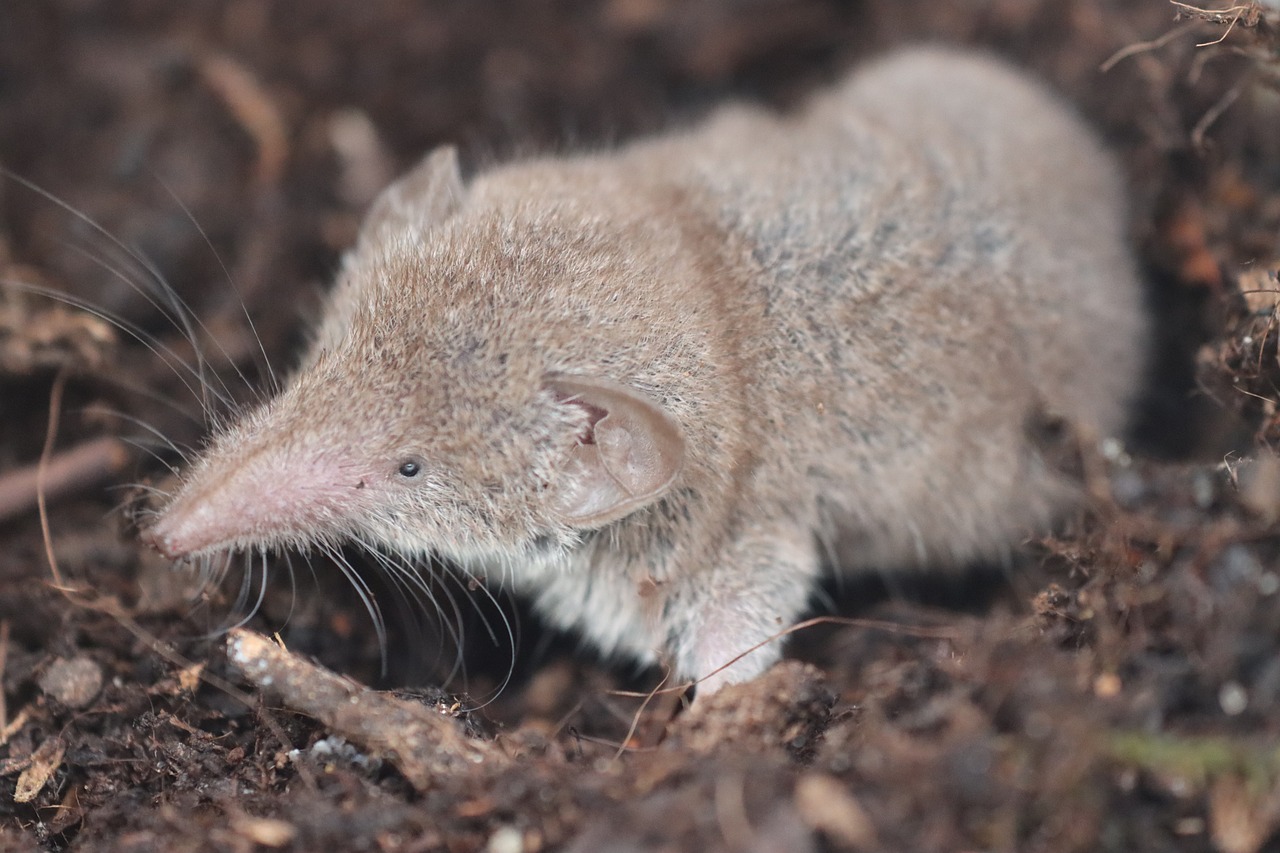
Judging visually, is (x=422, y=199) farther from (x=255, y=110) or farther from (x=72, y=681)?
(x=72, y=681)

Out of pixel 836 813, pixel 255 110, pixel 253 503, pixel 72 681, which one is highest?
pixel 255 110

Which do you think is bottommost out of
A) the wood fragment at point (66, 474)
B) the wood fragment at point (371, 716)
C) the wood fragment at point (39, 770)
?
the wood fragment at point (39, 770)

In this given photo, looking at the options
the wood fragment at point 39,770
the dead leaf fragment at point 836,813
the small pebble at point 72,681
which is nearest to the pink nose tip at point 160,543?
the small pebble at point 72,681

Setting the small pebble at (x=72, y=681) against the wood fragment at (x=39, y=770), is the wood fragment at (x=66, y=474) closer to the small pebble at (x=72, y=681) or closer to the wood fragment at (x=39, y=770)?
the small pebble at (x=72, y=681)

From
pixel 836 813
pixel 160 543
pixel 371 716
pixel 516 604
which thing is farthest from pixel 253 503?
pixel 836 813

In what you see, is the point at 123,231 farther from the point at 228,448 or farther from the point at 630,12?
the point at 630,12

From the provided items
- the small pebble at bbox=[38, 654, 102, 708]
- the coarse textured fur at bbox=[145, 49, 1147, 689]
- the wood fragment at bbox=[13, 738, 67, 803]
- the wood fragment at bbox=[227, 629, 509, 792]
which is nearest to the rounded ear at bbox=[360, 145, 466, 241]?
the coarse textured fur at bbox=[145, 49, 1147, 689]

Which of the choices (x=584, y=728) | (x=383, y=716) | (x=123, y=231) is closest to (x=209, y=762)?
(x=383, y=716)
